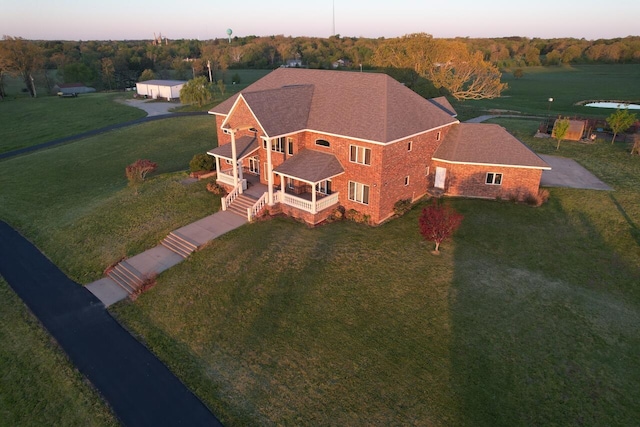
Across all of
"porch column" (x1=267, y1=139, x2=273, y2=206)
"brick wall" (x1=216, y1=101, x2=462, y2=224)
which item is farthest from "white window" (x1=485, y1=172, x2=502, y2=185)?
"porch column" (x1=267, y1=139, x2=273, y2=206)

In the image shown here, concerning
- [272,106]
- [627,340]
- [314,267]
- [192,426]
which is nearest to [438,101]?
[272,106]

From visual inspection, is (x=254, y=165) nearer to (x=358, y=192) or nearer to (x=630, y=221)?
(x=358, y=192)

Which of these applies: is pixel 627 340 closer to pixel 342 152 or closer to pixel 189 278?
pixel 342 152

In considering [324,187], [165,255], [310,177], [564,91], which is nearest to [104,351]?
[165,255]

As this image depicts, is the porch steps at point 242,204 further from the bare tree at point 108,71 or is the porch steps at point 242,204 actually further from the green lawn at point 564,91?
the bare tree at point 108,71


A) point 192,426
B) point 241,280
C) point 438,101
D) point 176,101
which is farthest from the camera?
point 176,101

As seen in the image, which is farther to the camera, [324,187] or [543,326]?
[324,187]

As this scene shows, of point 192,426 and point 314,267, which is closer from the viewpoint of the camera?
point 192,426
